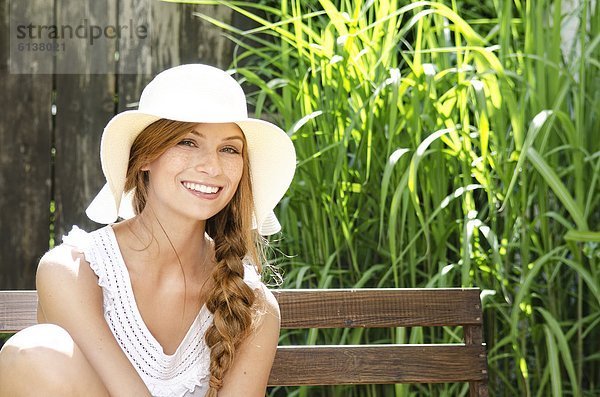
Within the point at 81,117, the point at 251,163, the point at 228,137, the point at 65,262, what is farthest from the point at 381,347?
the point at 81,117

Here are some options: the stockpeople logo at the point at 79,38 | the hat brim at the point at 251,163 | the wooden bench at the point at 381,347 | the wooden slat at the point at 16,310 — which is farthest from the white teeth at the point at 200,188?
the stockpeople logo at the point at 79,38

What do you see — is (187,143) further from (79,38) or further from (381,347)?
(79,38)

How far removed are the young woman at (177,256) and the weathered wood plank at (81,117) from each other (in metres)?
1.27

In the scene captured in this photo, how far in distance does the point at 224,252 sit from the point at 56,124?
149cm

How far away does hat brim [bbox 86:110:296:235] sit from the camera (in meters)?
2.03

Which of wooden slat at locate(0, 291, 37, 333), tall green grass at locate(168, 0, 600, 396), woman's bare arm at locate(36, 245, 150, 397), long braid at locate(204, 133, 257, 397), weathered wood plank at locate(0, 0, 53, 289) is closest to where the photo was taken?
woman's bare arm at locate(36, 245, 150, 397)

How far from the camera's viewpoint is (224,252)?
7.06 ft

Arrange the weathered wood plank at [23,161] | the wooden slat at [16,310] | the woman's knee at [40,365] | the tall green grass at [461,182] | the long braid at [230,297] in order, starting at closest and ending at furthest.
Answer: the woman's knee at [40,365], the long braid at [230,297], the wooden slat at [16,310], the tall green grass at [461,182], the weathered wood plank at [23,161]

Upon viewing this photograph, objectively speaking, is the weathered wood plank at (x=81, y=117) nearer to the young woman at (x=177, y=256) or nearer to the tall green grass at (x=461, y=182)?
the tall green grass at (x=461, y=182)

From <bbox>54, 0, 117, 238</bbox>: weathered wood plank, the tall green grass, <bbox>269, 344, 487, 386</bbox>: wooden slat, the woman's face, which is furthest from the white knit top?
<bbox>54, 0, 117, 238</bbox>: weathered wood plank

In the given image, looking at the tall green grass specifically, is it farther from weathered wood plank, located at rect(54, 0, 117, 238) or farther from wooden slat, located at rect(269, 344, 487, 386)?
weathered wood plank, located at rect(54, 0, 117, 238)

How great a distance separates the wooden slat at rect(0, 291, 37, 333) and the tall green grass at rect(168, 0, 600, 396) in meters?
0.59

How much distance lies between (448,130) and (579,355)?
0.60 m

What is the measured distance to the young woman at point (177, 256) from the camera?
198 centimetres
